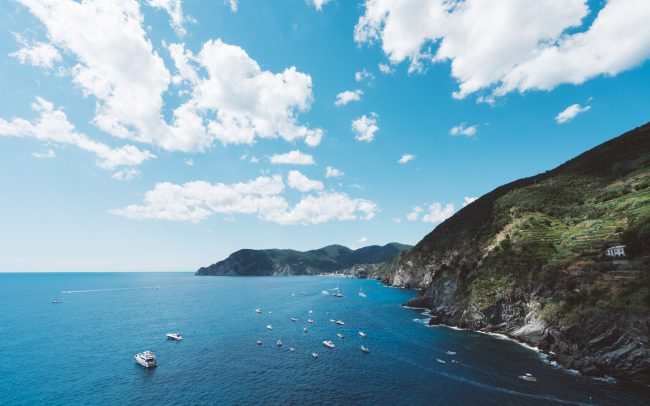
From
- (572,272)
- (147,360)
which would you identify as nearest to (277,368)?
(147,360)

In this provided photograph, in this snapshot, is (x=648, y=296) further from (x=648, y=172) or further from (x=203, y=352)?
(x=203, y=352)

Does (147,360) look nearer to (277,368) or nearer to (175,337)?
(175,337)

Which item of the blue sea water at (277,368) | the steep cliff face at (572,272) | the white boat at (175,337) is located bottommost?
the blue sea water at (277,368)

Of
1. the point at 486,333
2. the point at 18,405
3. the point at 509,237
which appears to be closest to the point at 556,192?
the point at 509,237

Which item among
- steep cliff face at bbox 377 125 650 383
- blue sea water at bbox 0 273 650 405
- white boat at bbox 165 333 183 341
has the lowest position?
blue sea water at bbox 0 273 650 405

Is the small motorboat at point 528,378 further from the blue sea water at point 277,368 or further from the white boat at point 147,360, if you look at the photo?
the white boat at point 147,360

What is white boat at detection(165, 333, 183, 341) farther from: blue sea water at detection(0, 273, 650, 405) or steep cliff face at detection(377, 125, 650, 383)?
steep cliff face at detection(377, 125, 650, 383)

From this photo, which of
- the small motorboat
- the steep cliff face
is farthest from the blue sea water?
the steep cliff face

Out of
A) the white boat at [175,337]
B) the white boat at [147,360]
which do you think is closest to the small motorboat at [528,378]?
the white boat at [147,360]
